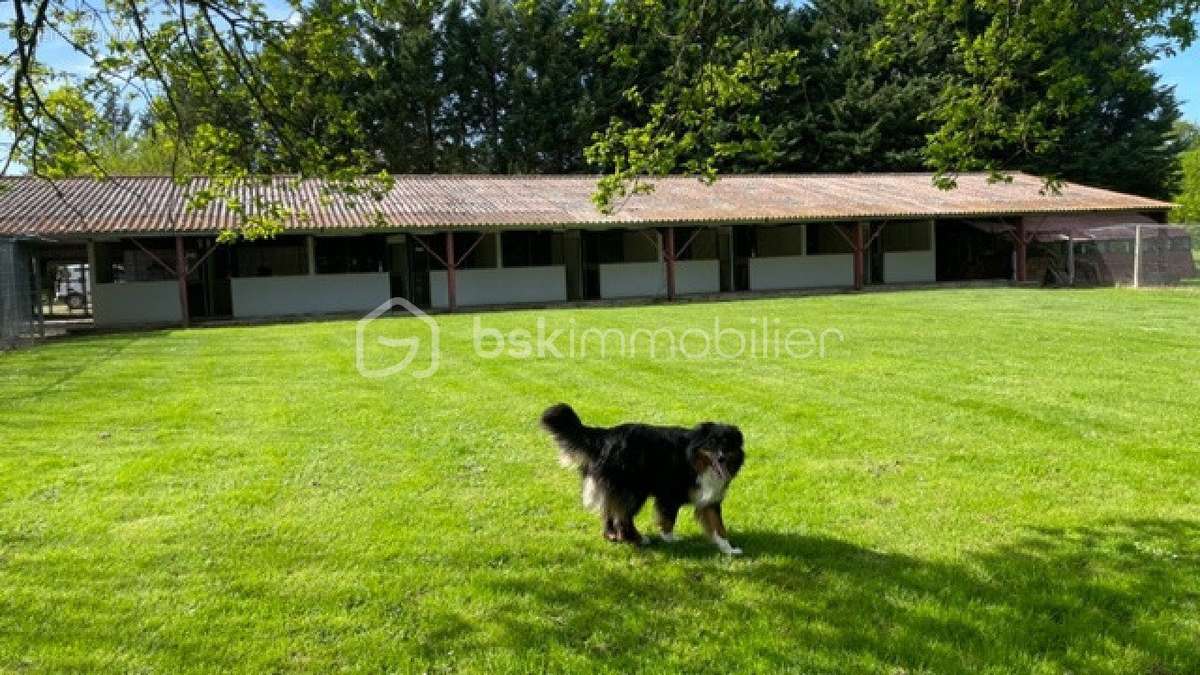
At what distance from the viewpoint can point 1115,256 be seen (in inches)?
1022

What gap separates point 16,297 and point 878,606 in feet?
52.9

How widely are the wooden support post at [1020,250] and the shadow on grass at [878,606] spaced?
79.7 ft

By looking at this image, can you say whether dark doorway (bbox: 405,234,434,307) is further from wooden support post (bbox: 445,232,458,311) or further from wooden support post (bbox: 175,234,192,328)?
wooden support post (bbox: 175,234,192,328)

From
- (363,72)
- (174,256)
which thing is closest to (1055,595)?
(363,72)

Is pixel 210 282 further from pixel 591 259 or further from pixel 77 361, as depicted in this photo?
pixel 591 259

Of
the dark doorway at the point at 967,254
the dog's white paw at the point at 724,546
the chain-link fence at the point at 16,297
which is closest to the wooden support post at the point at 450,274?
the chain-link fence at the point at 16,297

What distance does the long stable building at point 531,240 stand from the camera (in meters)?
20.3

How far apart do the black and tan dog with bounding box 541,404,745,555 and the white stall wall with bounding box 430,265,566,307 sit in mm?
19095

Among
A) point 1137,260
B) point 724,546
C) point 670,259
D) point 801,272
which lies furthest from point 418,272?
point 724,546

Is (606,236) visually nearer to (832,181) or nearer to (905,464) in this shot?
(832,181)

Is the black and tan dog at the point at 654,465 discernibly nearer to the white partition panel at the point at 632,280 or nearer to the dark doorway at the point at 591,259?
the white partition panel at the point at 632,280

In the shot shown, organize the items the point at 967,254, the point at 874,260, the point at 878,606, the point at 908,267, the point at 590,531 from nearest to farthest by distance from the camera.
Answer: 1. the point at 878,606
2. the point at 590,531
3. the point at 908,267
4. the point at 874,260
5. the point at 967,254

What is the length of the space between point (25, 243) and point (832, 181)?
23.8 metres

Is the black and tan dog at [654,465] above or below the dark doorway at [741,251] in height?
below
